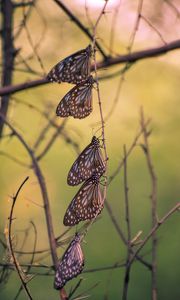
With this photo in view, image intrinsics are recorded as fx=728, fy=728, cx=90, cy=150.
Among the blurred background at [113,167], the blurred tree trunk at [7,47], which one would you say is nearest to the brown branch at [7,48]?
the blurred tree trunk at [7,47]

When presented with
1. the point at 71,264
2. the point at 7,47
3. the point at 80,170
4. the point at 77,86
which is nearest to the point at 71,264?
the point at 71,264

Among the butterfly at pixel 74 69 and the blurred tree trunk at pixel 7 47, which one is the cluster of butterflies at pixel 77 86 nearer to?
the butterfly at pixel 74 69

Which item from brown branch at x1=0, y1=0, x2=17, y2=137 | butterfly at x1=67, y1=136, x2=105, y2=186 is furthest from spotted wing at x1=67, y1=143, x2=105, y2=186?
brown branch at x1=0, y1=0, x2=17, y2=137

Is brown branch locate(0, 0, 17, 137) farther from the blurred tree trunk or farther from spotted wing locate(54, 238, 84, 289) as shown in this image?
spotted wing locate(54, 238, 84, 289)

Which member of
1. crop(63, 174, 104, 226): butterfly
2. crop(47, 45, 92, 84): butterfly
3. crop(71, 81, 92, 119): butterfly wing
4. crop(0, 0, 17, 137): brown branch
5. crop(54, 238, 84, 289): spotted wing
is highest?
crop(0, 0, 17, 137): brown branch

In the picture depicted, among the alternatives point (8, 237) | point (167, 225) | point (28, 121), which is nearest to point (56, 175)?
point (28, 121)

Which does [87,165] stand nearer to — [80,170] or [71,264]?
[80,170]

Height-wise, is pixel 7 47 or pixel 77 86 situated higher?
pixel 7 47
